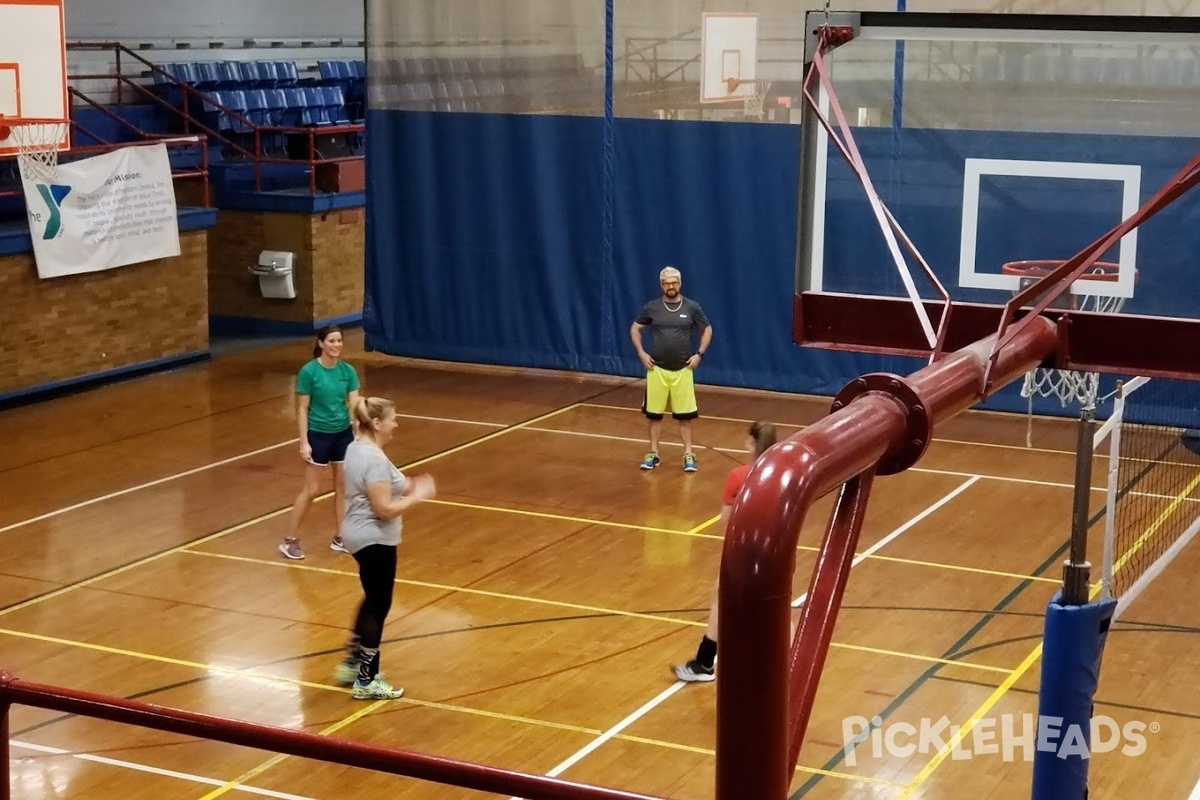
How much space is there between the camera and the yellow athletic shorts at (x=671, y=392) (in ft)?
47.3

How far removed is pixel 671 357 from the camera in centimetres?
1441

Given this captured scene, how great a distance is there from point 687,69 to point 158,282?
6458 mm

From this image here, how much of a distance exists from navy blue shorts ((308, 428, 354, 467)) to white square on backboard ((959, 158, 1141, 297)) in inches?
175

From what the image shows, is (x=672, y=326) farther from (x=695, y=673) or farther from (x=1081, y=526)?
(x=1081, y=526)

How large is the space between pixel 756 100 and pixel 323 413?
7863 millimetres

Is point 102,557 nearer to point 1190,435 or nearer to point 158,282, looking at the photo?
point 158,282

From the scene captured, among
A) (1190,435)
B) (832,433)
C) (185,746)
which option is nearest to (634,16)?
(1190,435)

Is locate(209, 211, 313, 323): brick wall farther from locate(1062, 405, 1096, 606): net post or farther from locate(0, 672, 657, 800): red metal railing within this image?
locate(0, 672, 657, 800): red metal railing

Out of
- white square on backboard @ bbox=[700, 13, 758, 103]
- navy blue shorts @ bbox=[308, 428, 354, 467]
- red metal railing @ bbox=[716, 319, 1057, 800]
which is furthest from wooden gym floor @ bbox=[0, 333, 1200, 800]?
red metal railing @ bbox=[716, 319, 1057, 800]

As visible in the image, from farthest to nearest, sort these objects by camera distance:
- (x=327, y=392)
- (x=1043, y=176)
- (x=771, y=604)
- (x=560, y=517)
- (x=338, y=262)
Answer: (x=338, y=262), (x=560, y=517), (x=1043, y=176), (x=327, y=392), (x=771, y=604)

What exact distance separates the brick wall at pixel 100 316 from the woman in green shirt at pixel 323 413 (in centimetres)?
669

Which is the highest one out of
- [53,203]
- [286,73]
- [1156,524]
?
[286,73]

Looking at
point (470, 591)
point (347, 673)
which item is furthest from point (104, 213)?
point (347, 673)

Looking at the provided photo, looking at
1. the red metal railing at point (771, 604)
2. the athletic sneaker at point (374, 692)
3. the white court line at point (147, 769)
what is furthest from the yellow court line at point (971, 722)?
the red metal railing at point (771, 604)
